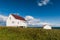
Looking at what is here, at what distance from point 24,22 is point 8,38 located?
164 feet

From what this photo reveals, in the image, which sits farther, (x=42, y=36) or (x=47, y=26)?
(x=47, y=26)

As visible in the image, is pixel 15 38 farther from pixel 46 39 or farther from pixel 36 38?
pixel 46 39

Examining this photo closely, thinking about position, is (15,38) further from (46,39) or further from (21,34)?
(46,39)

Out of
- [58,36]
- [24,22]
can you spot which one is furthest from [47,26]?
[58,36]

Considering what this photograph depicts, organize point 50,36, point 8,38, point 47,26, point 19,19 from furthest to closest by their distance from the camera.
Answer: point 47,26 < point 19,19 < point 50,36 < point 8,38

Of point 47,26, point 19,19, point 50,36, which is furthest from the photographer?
point 47,26

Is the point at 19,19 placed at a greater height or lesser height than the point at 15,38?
greater

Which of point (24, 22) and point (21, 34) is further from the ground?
point (24, 22)

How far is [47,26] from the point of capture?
7656cm

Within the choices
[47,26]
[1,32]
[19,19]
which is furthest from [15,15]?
[1,32]

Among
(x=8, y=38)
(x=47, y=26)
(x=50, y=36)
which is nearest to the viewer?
A: (x=8, y=38)

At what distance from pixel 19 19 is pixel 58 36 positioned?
46.6 metres

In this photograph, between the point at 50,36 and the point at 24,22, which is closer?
the point at 50,36

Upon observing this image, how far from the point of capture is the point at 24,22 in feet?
235
